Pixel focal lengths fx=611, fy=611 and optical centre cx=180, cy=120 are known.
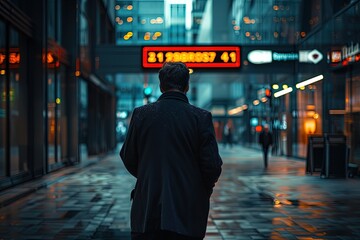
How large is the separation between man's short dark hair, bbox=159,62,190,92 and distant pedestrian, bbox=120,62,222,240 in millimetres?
101

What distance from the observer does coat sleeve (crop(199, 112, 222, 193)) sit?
11.3ft

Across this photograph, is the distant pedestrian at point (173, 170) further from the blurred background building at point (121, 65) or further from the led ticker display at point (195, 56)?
the led ticker display at point (195, 56)

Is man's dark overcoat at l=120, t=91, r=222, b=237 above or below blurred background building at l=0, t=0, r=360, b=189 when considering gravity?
below

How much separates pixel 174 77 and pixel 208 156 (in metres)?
0.53

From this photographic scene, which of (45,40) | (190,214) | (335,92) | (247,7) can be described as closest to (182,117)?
(190,214)

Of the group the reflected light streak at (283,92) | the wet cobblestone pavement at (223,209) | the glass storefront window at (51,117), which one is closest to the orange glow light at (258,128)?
the reflected light streak at (283,92)

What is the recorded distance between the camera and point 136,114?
11.8 feet

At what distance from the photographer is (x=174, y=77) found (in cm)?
362

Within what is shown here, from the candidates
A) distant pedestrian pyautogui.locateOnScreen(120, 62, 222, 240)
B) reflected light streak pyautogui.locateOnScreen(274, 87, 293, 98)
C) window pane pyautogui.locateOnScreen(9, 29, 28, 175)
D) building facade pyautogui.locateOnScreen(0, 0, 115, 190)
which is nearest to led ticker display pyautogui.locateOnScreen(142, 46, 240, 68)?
building facade pyautogui.locateOnScreen(0, 0, 115, 190)

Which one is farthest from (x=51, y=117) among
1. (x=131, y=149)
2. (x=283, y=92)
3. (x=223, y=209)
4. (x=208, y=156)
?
(x=208, y=156)

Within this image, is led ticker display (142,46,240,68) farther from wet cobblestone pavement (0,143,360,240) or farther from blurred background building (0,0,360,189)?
wet cobblestone pavement (0,143,360,240)

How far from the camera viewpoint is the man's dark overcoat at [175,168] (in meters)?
3.39

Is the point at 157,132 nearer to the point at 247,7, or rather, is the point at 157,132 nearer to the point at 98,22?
the point at 98,22

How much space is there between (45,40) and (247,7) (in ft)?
88.6
